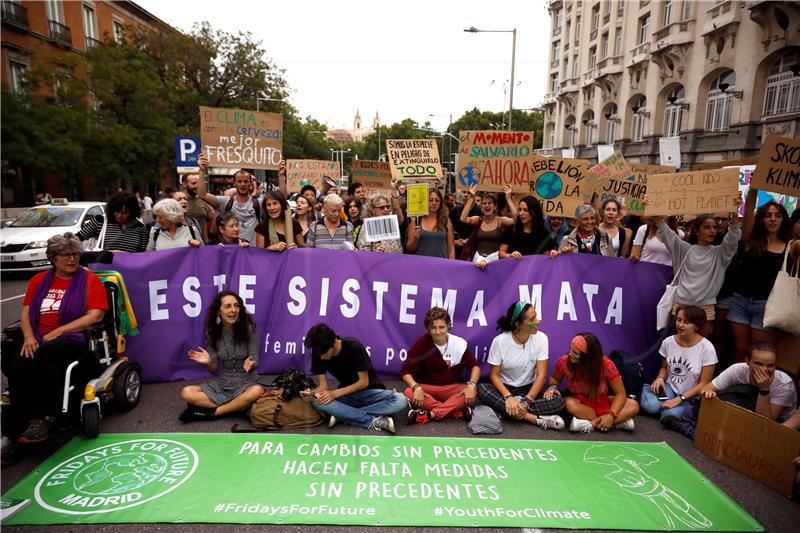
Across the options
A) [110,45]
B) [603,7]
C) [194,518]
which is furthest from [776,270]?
[603,7]

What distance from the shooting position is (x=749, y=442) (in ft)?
12.8

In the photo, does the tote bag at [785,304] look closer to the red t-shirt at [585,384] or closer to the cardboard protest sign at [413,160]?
the red t-shirt at [585,384]

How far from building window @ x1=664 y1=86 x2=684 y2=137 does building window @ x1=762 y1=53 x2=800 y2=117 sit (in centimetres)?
602

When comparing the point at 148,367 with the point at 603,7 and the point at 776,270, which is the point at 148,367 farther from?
the point at 603,7

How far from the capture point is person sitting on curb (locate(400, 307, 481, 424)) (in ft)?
15.3

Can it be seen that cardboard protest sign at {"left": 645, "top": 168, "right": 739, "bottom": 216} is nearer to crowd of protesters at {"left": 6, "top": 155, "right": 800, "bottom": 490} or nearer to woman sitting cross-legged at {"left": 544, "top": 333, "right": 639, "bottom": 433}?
crowd of protesters at {"left": 6, "top": 155, "right": 800, "bottom": 490}

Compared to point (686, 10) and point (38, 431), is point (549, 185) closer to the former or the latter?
point (38, 431)

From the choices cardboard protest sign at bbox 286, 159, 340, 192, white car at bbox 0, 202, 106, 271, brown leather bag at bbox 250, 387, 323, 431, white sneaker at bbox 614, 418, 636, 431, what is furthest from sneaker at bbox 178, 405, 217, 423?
cardboard protest sign at bbox 286, 159, 340, 192

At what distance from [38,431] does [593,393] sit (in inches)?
178

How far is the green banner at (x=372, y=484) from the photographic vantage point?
3.28 m

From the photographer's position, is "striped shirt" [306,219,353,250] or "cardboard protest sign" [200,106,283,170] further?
"cardboard protest sign" [200,106,283,170]

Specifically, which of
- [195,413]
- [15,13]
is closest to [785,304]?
[195,413]

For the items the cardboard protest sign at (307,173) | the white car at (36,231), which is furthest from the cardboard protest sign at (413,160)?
the white car at (36,231)

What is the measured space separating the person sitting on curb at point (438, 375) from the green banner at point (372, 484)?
0.44 meters
